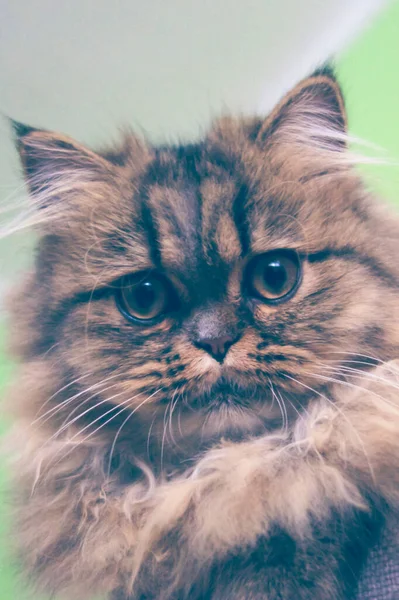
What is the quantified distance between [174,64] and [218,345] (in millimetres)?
1036

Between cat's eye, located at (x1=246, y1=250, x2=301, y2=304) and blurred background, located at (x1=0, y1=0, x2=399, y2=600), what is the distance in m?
0.43

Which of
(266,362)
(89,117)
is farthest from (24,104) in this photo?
(266,362)

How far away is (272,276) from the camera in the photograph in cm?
96

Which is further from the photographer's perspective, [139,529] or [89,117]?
[89,117]

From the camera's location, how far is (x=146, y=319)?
0.97m

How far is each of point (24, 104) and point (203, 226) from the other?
32.0 inches

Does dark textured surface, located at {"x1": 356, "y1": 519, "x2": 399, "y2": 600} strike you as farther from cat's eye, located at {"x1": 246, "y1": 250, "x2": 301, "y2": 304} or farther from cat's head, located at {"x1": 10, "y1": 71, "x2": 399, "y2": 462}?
cat's eye, located at {"x1": 246, "y1": 250, "x2": 301, "y2": 304}

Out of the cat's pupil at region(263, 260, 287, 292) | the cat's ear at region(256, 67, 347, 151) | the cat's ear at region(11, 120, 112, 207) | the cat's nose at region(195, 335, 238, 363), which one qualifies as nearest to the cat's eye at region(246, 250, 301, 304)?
the cat's pupil at region(263, 260, 287, 292)

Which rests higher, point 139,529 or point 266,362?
point 266,362

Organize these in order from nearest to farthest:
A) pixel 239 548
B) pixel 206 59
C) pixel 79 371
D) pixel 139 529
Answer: pixel 239 548 < pixel 139 529 < pixel 79 371 < pixel 206 59

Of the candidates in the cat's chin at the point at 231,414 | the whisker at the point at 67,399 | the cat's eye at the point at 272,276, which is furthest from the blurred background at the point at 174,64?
the cat's chin at the point at 231,414

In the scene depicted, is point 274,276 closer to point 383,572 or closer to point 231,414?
point 231,414

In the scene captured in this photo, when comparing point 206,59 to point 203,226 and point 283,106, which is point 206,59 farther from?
point 203,226

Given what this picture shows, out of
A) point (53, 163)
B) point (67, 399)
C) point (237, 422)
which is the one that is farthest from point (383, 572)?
point (53, 163)
